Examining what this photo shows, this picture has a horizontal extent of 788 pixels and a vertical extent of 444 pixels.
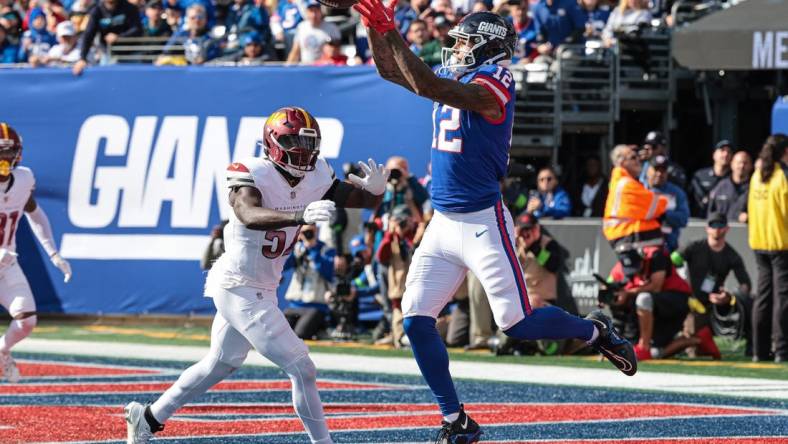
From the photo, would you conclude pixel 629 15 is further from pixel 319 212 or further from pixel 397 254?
pixel 319 212

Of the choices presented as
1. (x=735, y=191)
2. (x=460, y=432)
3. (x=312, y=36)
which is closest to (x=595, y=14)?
(x=312, y=36)

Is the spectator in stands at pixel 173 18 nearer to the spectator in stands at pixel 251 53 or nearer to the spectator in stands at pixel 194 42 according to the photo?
the spectator in stands at pixel 194 42

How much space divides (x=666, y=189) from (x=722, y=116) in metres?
3.87

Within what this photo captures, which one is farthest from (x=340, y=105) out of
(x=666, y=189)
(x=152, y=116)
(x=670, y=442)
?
(x=670, y=442)

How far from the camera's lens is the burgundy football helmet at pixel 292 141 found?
6.50 meters

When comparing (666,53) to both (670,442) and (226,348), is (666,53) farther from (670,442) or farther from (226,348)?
(226,348)

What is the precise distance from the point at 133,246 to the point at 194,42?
2463 millimetres

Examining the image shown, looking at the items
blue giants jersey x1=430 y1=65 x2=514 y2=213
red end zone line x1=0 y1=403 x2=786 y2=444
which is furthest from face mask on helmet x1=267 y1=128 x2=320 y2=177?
red end zone line x1=0 y1=403 x2=786 y2=444

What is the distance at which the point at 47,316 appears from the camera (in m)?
15.3

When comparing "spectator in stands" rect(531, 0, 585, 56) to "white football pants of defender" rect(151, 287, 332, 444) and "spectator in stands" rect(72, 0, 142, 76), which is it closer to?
"spectator in stands" rect(72, 0, 142, 76)

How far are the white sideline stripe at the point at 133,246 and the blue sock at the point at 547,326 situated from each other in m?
7.86

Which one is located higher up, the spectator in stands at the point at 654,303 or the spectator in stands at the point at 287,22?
the spectator in stands at the point at 287,22

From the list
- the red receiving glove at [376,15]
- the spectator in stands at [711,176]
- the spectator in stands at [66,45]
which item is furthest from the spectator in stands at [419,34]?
the red receiving glove at [376,15]

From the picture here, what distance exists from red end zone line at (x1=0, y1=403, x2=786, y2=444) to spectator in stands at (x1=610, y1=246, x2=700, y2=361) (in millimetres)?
2801
